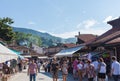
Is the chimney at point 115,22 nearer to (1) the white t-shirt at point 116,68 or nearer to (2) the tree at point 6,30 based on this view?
(2) the tree at point 6,30

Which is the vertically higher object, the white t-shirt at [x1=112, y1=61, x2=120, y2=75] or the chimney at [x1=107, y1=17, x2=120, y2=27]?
the chimney at [x1=107, y1=17, x2=120, y2=27]

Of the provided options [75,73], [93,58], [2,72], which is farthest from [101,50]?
[2,72]

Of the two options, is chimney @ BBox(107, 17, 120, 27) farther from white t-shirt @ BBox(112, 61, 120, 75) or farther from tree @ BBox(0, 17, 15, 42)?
white t-shirt @ BBox(112, 61, 120, 75)

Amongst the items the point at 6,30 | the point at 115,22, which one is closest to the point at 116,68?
the point at 115,22

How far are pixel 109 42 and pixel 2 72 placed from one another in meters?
10.2

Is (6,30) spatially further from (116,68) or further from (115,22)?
(116,68)

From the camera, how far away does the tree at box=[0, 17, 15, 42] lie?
5019 cm

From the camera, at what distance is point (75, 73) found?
2695 cm

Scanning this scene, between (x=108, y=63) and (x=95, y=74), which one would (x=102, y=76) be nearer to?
(x=95, y=74)

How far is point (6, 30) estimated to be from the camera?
165ft

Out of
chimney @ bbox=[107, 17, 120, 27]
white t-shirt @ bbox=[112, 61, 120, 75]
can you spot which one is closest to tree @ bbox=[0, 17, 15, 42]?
chimney @ bbox=[107, 17, 120, 27]

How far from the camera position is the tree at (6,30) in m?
50.2

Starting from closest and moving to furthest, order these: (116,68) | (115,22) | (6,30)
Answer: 1. (116,68)
2. (115,22)
3. (6,30)

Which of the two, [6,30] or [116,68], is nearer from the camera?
[116,68]
